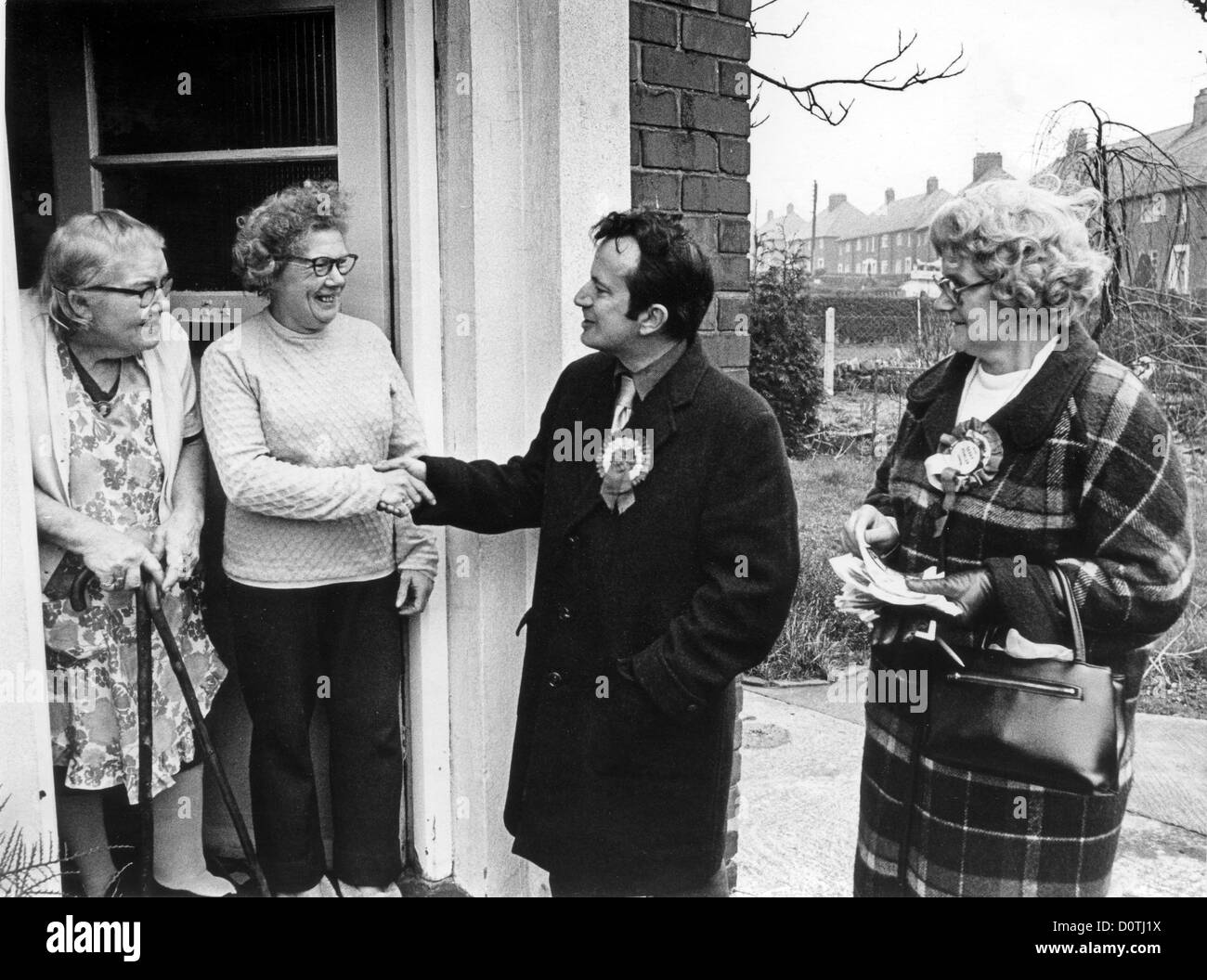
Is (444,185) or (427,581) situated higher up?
(444,185)

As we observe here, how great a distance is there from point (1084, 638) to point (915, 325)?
1.40 metres

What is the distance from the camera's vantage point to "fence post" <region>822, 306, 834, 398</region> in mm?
4273

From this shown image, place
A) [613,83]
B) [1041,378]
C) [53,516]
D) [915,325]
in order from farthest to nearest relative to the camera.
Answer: [915,325] < [613,83] < [53,516] < [1041,378]

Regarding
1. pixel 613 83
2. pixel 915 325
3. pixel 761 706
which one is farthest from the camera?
pixel 761 706

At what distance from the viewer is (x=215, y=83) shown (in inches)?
118

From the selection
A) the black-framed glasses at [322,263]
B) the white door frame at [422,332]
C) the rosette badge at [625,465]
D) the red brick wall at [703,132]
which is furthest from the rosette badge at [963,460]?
the black-framed glasses at [322,263]

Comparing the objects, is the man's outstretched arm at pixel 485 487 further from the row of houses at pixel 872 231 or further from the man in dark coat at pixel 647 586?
the row of houses at pixel 872 231

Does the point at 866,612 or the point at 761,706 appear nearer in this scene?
the point at 866,612

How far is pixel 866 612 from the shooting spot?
2629 millimetres

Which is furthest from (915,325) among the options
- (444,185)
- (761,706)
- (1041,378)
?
(761,706)

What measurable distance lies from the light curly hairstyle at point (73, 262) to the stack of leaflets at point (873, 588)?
1.83m

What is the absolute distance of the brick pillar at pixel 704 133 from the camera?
3139mm

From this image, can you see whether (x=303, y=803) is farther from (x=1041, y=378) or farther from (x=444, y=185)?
(x=1041, y=378)

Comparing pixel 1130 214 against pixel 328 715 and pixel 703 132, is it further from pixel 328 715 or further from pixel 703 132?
pixel 328 715
